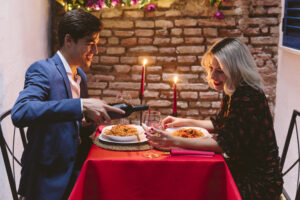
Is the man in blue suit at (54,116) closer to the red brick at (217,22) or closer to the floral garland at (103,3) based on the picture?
the floral garland at (103,3)

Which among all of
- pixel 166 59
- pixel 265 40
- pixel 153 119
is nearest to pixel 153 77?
pixel 166 59

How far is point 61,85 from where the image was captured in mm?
1699

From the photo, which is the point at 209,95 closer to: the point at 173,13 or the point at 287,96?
the point at 287,96

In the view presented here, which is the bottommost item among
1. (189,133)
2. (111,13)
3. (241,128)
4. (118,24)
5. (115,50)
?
(189,133)

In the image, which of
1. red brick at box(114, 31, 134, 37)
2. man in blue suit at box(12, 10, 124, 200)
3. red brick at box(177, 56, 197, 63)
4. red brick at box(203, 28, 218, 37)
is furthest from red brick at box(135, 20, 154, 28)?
man in blue suit at box(12, 10, 124, 200)

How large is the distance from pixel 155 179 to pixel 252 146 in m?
0.53

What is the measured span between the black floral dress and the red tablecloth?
5.8 inches

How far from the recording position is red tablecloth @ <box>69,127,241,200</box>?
5.17 ft

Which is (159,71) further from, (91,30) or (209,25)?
(91,30)

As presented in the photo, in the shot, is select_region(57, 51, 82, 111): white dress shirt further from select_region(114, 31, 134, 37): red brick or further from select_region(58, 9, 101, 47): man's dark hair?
select_region(114, 31, 134, 37): red brick

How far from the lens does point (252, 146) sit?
166 centimetres

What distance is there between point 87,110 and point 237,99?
781mm

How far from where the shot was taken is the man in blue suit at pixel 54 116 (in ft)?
4.61

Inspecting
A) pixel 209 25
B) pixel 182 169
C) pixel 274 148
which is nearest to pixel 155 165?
pixel 182 169
